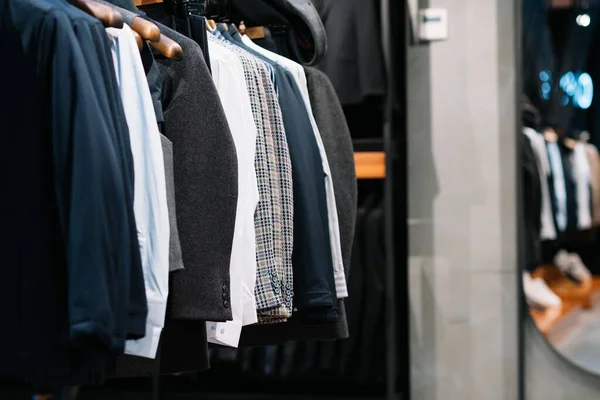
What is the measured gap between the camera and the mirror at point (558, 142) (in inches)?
124

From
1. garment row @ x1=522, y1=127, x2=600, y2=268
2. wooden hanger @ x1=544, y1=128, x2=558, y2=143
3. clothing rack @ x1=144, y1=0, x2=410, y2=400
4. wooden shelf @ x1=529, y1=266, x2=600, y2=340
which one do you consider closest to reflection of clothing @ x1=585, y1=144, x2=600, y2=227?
garment row @ x1=522, y1=127, x2=600, y2=268

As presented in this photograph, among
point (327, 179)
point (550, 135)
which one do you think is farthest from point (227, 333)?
point (550, 135)

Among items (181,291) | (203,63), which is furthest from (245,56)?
(181,291)

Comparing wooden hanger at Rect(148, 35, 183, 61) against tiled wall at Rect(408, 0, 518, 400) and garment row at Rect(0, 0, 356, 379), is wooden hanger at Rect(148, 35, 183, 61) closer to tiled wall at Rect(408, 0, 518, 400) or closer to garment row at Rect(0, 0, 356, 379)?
garment row at Rect(0, 0, 356, 379)

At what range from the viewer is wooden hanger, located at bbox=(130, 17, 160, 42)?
1.62 meters

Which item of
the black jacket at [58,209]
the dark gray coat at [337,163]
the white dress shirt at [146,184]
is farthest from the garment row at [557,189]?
the black jacket at [58,209]

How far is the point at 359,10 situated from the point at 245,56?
1043 mm

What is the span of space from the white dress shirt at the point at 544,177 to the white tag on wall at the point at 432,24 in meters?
0.46

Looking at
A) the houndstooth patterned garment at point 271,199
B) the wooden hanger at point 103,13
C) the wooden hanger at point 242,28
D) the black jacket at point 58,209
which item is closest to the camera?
the black jacket at point 58,209

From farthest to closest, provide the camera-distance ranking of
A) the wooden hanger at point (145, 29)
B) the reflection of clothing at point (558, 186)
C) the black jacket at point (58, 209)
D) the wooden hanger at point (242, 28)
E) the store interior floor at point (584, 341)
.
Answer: the reflection of clothing at point (558, 186) < the store interior floor at point (584, 341) < the wooden hanger at point (242, 28) < the wooden hanger at point (145, 29) < the black jacket at point (58, 209)

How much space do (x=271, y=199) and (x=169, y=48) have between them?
0.46 m

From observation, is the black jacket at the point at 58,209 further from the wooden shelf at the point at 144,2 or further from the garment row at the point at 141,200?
the wooden shelf at the point at 144,2

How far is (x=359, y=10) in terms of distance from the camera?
9.79 feet

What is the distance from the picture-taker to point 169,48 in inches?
65.2
